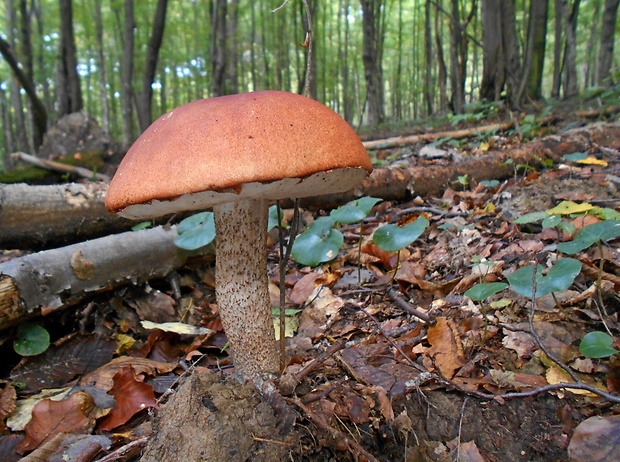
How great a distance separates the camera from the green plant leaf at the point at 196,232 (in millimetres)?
2601

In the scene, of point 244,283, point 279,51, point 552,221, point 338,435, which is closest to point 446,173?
point 552,221

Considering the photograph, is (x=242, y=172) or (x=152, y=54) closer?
(x=242, y=172)

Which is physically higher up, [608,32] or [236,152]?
[608,32]

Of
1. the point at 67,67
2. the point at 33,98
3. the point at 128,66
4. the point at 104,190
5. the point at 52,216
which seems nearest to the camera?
the point at 52,216

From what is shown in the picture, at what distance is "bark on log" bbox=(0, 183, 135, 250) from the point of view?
9.80ft

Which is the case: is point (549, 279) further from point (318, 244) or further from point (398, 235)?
point (318, 244)

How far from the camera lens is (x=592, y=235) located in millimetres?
1694

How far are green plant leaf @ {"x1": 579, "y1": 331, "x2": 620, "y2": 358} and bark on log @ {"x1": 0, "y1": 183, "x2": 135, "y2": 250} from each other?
3.65m

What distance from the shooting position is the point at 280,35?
1725 cm

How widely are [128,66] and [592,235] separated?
9.48 m

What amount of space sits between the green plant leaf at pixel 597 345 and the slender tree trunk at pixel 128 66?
30.6 feet

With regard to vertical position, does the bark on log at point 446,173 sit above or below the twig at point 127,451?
above

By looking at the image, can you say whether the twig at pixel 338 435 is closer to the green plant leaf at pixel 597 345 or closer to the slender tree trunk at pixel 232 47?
the green plant leaf at pixel 597 345

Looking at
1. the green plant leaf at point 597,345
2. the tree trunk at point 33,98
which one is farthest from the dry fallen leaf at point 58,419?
the tree trunk at point 33,98
